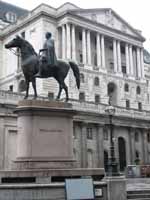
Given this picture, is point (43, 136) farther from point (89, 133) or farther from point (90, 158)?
point (90, 158)

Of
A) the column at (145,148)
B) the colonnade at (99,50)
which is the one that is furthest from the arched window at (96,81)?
the column at (145,148)

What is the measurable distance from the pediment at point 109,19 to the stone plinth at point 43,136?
46.0m

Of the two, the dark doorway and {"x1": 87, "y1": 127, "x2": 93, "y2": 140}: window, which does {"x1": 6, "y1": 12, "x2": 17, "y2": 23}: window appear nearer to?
{"x1": 87, "y1": 127, "x2": 93, "y2": 140}: window

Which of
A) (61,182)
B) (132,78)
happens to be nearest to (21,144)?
(61,182)

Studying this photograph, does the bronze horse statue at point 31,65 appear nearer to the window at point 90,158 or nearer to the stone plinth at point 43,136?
the stone plinth at point 43,136

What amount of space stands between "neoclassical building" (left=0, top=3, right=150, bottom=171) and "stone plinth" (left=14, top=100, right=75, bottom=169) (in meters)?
25.9

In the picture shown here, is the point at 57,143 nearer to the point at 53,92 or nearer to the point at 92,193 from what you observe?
the point at 92,193

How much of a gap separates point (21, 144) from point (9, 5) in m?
67.8

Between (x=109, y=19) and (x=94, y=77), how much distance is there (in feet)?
40.6

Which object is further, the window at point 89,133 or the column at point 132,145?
the column at point 132,145

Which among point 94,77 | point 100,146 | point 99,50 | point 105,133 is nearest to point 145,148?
point 105,133

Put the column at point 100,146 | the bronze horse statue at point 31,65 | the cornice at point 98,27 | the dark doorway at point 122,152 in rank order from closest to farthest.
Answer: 1. the bronze horse statue at point 31,65
2. the column at point 100,146
3. the dark doorway at point 122,152
4. the cornice at point 98,27

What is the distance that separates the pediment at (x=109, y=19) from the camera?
62.0 m

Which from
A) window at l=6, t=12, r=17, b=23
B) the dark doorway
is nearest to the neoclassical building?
the dark doorway
